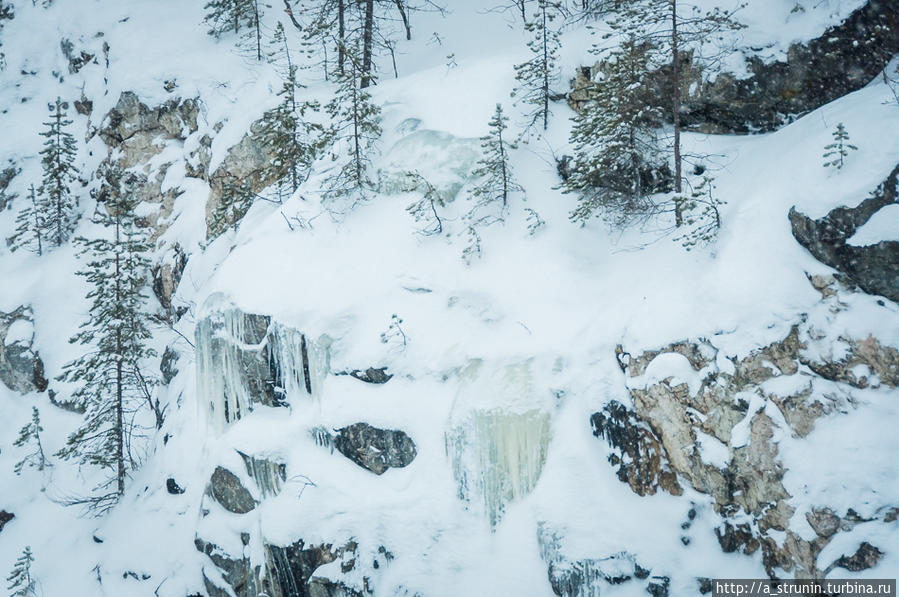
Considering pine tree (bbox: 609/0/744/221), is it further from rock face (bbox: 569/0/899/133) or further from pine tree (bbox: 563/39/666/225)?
pine tree (bbox: 563/39/666/225)

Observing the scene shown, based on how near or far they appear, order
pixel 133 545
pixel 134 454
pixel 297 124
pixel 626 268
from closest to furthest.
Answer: pixel 626 268, pixel 133 545, pixel 297 124, pixel 134 454

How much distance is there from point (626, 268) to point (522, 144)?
11.4ft

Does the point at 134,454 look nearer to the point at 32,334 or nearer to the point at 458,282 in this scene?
the point at 32,334

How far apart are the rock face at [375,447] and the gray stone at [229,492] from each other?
5.79 feet

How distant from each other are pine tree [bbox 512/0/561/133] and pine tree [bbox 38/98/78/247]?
14.1 metres

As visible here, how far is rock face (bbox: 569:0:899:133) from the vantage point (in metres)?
9.23

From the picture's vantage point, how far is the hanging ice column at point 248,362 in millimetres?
9461

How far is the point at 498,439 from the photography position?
8.02 metres

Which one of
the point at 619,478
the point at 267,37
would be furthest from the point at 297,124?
the point at 619,478

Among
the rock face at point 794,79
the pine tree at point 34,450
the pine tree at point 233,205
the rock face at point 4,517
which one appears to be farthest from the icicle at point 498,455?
the rock face at point 4,517

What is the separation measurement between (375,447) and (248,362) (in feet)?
9.64

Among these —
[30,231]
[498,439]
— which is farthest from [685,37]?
[30,231]

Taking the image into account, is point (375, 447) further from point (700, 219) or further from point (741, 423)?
point (700, 219)

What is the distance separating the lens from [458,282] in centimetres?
949
